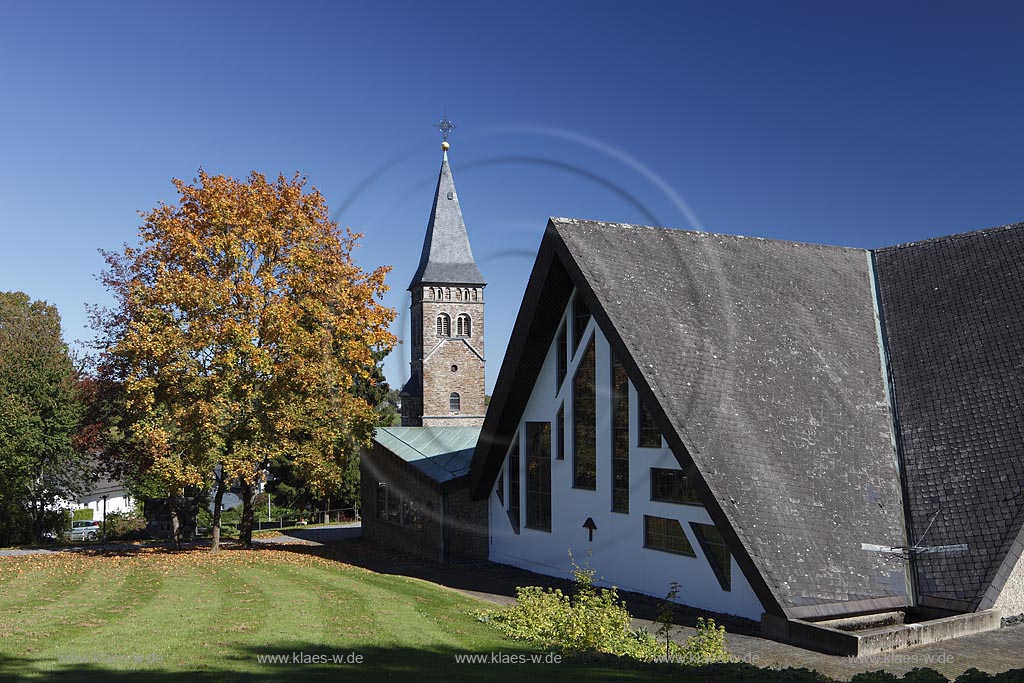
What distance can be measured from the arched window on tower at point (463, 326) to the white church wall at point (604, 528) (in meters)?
50.1

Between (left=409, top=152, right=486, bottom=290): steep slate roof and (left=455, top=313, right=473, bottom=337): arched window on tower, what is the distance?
10.8ft

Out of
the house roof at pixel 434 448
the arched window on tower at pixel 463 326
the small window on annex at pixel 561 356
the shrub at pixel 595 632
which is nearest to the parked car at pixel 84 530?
the house roof at pixel 434 448

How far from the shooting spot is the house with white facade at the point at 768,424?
15992 millimetres

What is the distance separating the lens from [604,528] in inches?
826

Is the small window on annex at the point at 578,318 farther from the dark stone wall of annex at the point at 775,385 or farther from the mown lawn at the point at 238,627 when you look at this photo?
the mown lawn at the point at 238,627

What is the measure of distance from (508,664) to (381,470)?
20.6 metres

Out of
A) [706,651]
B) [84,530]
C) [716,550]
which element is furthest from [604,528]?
[84,530]

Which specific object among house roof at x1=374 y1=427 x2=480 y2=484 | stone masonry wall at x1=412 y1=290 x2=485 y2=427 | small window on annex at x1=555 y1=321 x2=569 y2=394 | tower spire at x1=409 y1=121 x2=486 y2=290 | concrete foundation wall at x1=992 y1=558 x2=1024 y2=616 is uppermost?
tower spire at x1=409 y1=121 x2=486 y2=290

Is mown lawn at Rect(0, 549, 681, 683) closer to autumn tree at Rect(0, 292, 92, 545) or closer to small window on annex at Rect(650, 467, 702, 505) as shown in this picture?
small window on annex at Rect(650, 467, 702, 505)

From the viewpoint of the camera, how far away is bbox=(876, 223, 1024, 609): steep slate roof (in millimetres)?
15922

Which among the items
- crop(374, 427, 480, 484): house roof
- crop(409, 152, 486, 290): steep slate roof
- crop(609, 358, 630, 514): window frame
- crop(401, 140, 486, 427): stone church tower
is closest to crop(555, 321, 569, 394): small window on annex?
crop(609, 358, 630, 514): window frame

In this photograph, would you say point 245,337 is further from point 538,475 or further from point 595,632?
point 595,632

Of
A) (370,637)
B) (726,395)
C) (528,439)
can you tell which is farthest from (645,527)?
(370,637)

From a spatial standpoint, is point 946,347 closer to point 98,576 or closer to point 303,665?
point 303,665
